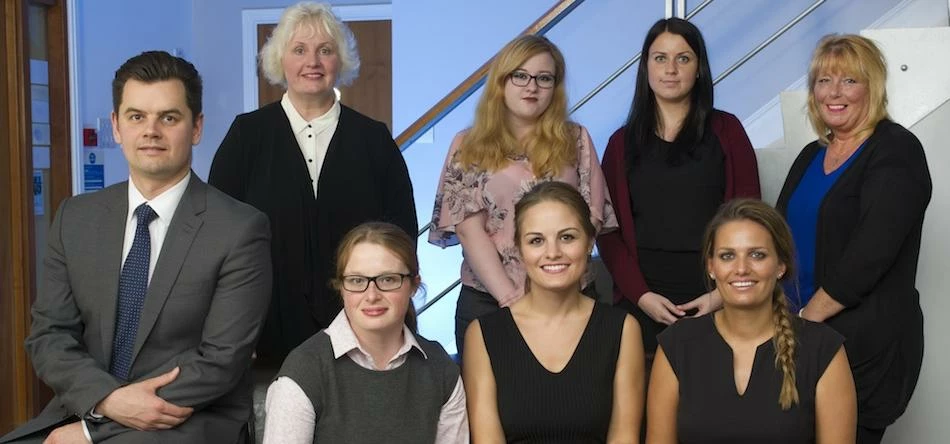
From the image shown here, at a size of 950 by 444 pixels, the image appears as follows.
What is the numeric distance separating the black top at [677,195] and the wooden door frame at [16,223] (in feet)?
8.43

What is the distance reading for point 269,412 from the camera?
6.76 feet

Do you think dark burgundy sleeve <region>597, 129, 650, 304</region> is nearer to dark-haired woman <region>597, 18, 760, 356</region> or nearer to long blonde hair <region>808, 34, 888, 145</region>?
dark-haired woman <region>597, 18, 760, 356</region>

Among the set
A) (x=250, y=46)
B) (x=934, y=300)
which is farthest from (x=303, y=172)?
(x=250, y=46)

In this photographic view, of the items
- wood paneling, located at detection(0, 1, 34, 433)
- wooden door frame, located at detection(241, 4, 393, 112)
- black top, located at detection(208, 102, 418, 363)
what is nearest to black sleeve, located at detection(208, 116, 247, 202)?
black top, located at detection(208, 102, 418, 363)

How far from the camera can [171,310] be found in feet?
6.96

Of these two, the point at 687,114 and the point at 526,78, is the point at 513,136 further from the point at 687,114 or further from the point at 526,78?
the point at 687,114

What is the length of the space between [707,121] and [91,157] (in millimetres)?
3840

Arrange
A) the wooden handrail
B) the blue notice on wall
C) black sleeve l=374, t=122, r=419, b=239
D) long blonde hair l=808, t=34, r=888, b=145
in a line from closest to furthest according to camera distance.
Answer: long blonde hair l=808, t=34, r=888, b=145
black sleeve l=374, t=122, r=419, b=239
the wooden handrail
the blue notice on wall

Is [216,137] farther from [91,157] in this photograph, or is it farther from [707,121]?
[707,121]

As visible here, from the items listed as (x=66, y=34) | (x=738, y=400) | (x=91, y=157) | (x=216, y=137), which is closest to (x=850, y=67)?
(x=738, y=400)

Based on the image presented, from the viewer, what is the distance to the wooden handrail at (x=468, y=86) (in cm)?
359

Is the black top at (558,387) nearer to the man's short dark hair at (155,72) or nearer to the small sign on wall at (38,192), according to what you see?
the man's short dark hair at (155,72)

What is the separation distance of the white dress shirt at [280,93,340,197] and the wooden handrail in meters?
0.94

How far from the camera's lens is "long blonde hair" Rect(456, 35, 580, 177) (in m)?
2.66
